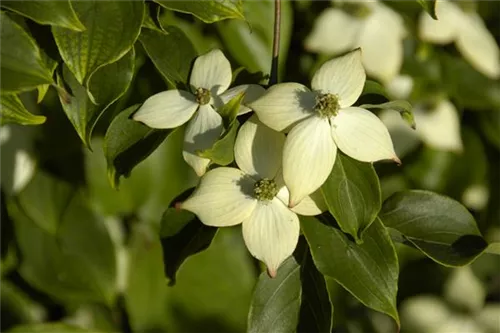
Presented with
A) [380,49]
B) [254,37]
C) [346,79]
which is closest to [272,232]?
[346,79]

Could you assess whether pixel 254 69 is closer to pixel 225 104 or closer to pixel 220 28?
pixel 220 28

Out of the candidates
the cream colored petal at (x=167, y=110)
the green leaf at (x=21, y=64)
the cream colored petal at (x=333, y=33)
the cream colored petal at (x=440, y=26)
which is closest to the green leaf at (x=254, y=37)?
the cream colored petal at (x=333, y=33)

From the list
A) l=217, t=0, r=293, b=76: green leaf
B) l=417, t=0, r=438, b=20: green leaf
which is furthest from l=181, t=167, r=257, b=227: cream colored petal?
l=217, t=0, r=293, b=76: green leaf

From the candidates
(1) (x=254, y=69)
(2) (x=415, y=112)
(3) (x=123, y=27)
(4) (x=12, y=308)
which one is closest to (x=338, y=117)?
(3) (x=123, y=27)

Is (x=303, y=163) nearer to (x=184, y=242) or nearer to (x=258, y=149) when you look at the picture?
(x=258, y=149)

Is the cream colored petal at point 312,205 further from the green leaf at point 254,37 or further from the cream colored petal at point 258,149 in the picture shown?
the green leaf at point 254,37

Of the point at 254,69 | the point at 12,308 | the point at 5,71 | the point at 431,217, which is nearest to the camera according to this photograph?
the point at 5,71

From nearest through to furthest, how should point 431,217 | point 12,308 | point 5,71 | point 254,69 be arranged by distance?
point 5,71, point 431,217, point 254,69, point 12,308

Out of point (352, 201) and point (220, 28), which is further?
point (220, 28)
